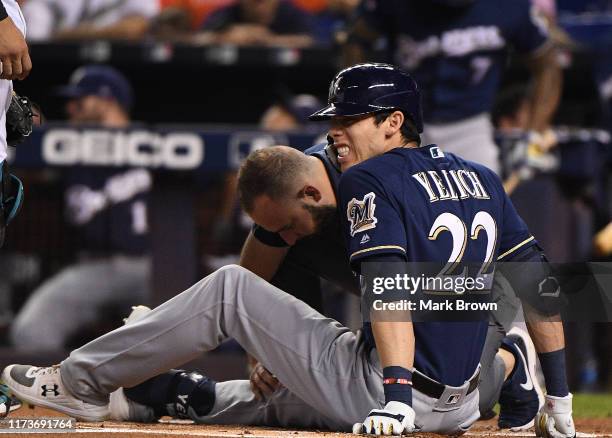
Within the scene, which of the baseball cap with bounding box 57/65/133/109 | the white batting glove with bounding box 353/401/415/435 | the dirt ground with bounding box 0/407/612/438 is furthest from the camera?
the baseball cap with bounding box 57/65/133/109

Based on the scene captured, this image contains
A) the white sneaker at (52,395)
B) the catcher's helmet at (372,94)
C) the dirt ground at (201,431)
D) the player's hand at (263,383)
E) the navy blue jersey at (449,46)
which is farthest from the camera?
the navy blue jersey at (449,46)

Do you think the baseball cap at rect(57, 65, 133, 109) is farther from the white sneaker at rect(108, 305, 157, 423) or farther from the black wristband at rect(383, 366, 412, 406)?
the black wristband at rect(383, 366, 412, 406)

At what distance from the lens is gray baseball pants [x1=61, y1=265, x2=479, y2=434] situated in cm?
336

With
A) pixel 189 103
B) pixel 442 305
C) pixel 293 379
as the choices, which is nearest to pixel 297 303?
pixel 293 379

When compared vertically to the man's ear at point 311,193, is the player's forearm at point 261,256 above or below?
below

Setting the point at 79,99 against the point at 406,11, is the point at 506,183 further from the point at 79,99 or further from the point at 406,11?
the point at 79,99

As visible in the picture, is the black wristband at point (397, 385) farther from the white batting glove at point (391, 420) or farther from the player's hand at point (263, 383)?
the player's hand at point (263, 383)

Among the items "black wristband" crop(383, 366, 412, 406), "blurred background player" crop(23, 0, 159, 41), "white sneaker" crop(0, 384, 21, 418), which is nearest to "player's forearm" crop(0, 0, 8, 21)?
"white sneaker" crop(0, 384, 21, 418)

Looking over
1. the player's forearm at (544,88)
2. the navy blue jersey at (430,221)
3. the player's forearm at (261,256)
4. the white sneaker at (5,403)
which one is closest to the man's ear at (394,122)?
the navy blue jersey at (430,221)

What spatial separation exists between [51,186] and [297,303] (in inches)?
131

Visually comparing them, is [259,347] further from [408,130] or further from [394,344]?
[408,130]

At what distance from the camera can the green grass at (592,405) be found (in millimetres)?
4805

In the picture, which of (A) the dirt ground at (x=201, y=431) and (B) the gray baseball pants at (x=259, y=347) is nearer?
(A) the dirt ground at (x=201, y=431)

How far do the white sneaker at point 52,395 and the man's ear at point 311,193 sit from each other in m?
0.86
